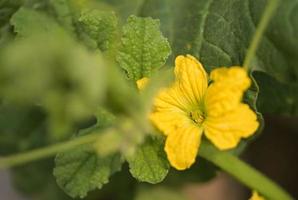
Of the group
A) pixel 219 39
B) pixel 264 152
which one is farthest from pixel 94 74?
pixel 264 152

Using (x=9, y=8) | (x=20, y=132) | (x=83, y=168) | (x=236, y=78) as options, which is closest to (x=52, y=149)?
(x=83, y=168)

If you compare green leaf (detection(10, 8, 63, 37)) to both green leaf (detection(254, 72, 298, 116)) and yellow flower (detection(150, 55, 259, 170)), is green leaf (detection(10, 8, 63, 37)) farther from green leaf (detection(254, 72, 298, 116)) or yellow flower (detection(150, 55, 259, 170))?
green leaf (detection(254, 72, 298, 116))

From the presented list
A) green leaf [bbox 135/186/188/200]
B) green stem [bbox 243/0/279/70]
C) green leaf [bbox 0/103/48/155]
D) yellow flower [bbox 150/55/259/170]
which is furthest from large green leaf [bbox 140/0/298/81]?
green leaf [bbox 135/186/188/200]

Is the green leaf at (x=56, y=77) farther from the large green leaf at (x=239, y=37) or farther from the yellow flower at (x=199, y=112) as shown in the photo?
the large green leaf at (x=239, y=37)

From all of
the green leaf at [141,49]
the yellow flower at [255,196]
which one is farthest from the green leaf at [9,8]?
the yellow flower at [255,196]

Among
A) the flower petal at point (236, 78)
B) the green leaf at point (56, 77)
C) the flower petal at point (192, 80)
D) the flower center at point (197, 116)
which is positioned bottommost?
the flower center at point (197, 116)

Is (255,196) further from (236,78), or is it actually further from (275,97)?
(275,97)
